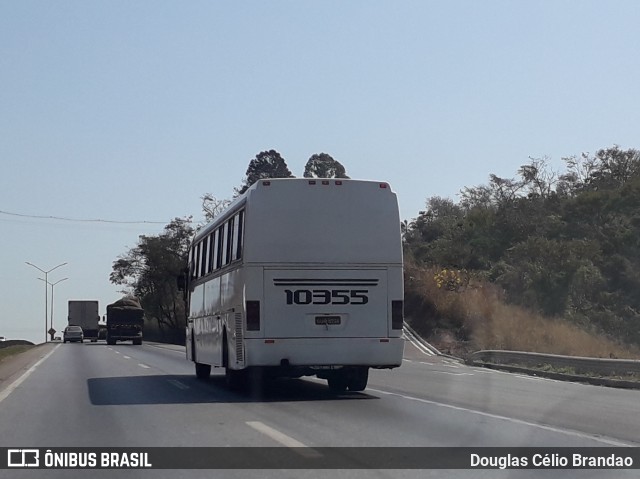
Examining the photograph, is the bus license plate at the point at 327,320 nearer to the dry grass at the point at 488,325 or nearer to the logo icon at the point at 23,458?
the logo icon at the point at 23,458

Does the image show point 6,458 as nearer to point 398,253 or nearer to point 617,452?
point 617,452

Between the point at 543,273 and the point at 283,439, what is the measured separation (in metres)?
38.4

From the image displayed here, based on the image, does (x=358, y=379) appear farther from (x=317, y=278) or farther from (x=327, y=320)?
(x=317, y=278)

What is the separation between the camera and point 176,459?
1068 centimetres

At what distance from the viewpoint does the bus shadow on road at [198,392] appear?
17578 millimetres


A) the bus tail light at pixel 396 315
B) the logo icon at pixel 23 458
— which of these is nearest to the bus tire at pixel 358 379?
the bus tail light at pixel 396 315

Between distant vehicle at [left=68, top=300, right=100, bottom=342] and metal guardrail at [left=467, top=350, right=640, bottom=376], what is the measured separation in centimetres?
5388

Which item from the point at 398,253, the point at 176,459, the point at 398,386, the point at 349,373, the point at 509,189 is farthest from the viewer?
the point at 509,189

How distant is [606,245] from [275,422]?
45725 millimetres

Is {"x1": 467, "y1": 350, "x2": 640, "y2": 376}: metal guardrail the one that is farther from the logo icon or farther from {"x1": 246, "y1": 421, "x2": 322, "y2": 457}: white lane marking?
the logo icon

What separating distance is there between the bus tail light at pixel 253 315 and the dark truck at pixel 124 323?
166 feet

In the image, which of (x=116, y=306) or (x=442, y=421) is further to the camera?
(x=116, y=306)

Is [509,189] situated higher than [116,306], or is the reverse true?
[509,189]

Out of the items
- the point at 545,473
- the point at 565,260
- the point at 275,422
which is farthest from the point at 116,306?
the point at 545,473
